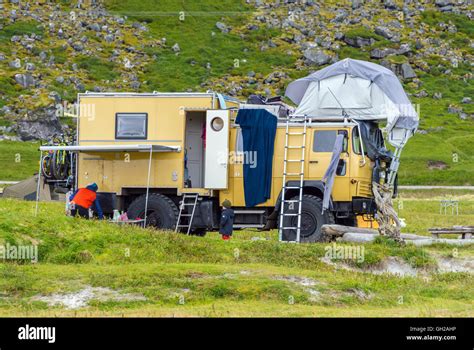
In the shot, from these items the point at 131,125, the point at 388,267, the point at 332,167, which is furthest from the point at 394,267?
the point at 131,125

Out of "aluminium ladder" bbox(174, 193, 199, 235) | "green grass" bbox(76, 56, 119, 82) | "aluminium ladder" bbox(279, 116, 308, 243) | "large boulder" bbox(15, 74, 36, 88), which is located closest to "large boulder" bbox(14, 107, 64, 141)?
"large boulder" bbox(15, 74, 36, 88)

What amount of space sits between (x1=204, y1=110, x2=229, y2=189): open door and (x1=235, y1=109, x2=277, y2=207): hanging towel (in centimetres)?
46

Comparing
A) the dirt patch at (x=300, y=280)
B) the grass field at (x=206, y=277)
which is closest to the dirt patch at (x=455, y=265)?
the grass field at (x=206, y=277)

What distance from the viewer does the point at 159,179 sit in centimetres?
2978

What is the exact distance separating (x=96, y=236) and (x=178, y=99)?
7542 mm

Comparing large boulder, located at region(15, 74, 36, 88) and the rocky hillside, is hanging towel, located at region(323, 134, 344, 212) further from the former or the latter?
large boulder, located at region(15, 74, 36, 88)

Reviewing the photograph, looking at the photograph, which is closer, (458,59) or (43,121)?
(43,121)

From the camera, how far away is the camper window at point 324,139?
2861cm

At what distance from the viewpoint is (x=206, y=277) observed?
65.8ft

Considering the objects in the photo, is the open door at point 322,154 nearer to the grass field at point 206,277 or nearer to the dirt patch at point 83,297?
the grass field at point 206,277

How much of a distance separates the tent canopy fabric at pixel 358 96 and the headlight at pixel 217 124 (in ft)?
8.94

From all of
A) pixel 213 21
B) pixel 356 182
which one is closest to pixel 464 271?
pixel 356 182

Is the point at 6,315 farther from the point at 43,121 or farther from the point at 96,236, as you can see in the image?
the point at 43,121

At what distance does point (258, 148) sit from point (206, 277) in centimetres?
919
